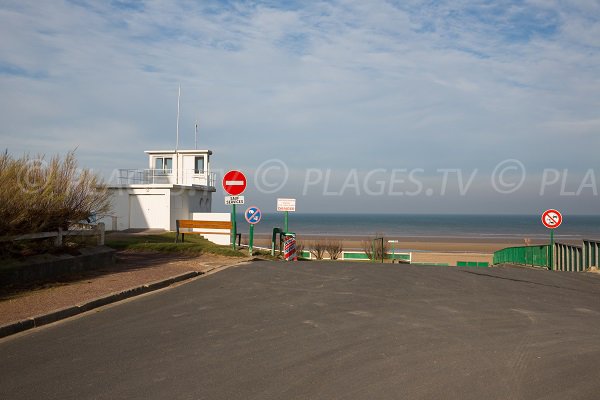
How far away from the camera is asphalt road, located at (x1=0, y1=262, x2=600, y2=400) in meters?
5.31

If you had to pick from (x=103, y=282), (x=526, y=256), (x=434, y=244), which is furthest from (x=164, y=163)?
(x=434, y=244)

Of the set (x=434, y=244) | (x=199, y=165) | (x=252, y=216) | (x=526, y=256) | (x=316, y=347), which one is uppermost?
(x=199, y=165)

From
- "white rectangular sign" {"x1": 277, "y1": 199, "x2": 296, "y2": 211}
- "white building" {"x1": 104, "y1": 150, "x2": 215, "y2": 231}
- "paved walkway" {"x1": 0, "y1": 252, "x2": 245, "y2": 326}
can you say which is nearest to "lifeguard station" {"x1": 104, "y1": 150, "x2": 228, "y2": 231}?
"white building" {"x1": 104, "y1": 150, "x2": 215, "y2": 231}

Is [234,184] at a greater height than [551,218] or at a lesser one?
greater

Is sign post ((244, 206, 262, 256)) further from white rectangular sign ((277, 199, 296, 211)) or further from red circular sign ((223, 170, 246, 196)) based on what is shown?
white rectangular sign ((277, 199, 296, 211))

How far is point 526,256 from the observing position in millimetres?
25109

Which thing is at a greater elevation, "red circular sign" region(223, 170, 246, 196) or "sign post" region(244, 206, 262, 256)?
"red circular sign" region(223, 170, 246, 196)

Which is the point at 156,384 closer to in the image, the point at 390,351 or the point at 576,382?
Result: the point at 390,351

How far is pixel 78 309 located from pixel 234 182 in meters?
9.67

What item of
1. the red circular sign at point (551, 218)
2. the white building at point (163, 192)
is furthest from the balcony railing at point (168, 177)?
the red circular sign at point (551, 218)

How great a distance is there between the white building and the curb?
64.0ft

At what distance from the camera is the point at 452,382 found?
18.0 feet

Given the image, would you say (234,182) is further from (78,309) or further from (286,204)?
(78,309)

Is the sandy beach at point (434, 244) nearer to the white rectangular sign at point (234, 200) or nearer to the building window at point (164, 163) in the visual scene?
the building window at point (164, 163)
